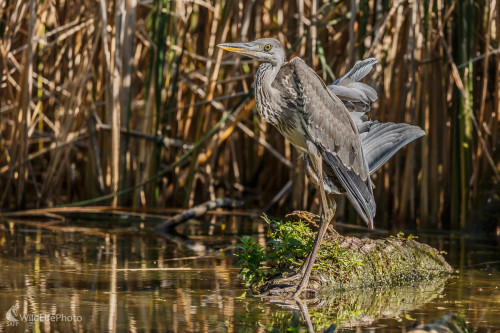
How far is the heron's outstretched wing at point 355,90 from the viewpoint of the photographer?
16.4 ft

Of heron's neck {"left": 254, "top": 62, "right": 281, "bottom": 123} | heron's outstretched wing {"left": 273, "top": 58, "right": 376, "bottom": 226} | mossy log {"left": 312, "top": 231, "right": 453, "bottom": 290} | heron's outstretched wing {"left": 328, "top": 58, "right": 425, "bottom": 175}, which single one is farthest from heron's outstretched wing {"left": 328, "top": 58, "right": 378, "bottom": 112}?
mossy log {"left": 312, "top": 231, "right": 453, "bottom": 290}

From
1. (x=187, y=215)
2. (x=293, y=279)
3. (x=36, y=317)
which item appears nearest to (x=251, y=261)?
(x=293, y=279)

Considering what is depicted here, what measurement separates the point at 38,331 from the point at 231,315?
0.94 m

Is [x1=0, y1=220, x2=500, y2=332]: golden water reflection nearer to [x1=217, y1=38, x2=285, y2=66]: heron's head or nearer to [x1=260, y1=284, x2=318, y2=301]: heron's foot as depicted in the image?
[x1=260, y1=284, x2=318, y2=301]: heron's foot

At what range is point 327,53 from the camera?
8523 mm

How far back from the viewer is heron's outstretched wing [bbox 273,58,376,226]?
469 cm

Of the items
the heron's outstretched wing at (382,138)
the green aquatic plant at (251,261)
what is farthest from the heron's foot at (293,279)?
the heron's outstretched wing at (382,138)

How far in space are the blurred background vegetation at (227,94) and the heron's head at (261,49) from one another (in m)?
2.19

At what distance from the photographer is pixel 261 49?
15.7 feet

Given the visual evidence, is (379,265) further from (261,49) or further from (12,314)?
(12,314)

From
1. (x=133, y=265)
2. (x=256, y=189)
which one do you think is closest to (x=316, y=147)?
(x=133, y=265)

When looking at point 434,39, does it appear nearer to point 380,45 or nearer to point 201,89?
point 380,45

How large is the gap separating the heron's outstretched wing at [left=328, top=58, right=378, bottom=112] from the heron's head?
0.46 meters

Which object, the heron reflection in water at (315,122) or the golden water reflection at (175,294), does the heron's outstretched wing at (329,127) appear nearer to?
the heron reflection in water at (315,122)
